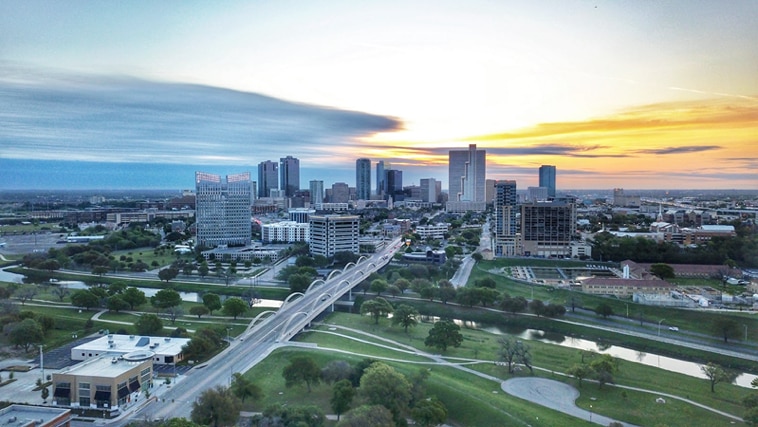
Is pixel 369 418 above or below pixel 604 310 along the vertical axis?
above

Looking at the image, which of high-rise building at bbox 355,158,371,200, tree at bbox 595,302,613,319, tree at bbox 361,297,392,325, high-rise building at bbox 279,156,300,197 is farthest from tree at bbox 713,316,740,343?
high-rise building at bbox 355,158,371,200

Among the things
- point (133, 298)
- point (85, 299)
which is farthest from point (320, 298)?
point (85, 299)

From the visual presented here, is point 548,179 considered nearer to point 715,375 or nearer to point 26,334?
point 715,375

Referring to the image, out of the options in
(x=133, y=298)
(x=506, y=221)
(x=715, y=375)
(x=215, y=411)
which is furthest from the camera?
(x=506, y=221)

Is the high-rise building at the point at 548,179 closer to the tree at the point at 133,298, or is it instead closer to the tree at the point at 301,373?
the tree at the point at 133,298

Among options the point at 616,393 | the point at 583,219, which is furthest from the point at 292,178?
the point at 616,393
